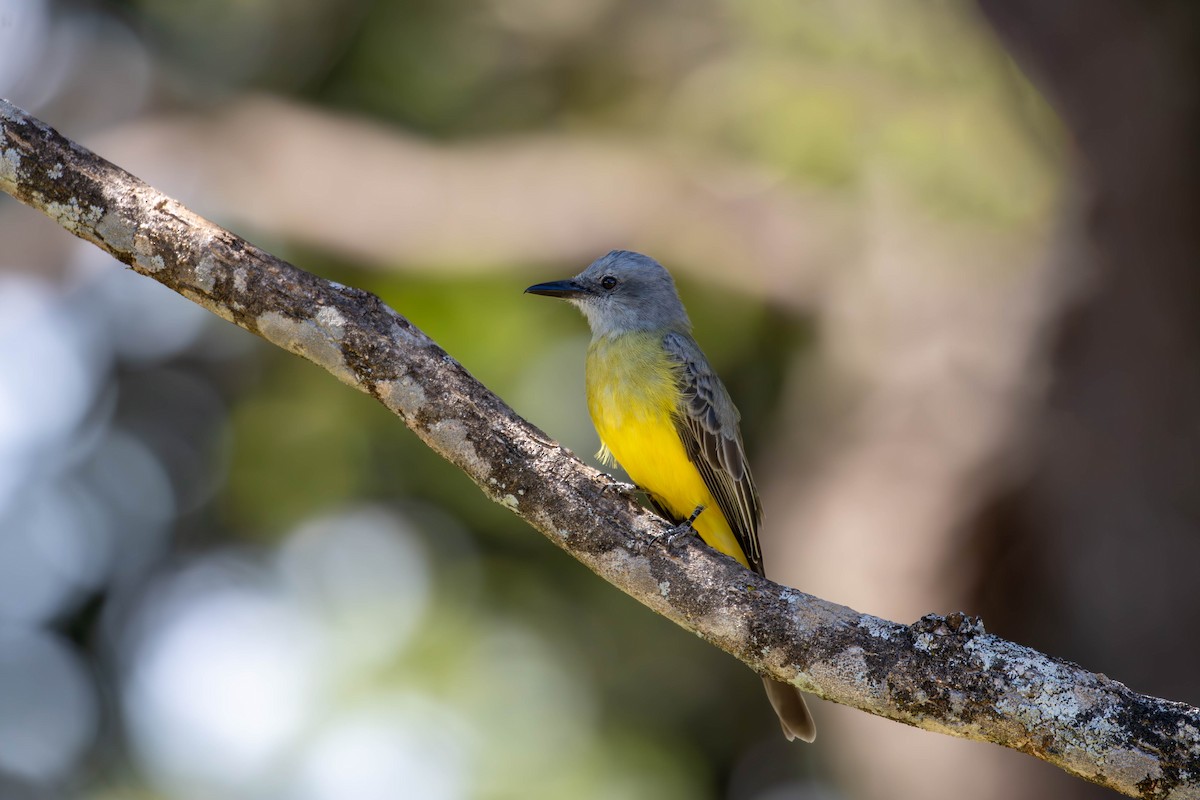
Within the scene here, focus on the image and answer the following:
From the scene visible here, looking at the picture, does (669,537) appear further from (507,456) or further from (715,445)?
(715,445)

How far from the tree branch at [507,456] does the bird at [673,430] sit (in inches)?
42.7

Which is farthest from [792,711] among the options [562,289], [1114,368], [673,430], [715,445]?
[1114,368]

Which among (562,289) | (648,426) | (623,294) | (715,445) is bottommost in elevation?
(648,426)

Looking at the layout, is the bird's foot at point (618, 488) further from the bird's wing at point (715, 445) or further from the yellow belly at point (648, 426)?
the bird's wing at point (715, 445)

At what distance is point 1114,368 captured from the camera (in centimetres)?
910

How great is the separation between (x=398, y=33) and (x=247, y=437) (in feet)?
15.0

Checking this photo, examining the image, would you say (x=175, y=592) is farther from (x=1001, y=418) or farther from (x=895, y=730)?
(x=1001, y=418)

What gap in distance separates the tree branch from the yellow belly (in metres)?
1.26

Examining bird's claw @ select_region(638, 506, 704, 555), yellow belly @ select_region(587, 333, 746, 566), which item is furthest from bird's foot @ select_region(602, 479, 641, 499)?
yellow belly @ select_region(587, 333, 746, 566)

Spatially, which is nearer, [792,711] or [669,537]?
[669,537]

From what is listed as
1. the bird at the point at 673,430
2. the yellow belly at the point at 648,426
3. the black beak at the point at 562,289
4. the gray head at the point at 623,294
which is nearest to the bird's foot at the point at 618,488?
the bird at the point at 673,430

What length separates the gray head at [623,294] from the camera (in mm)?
6008

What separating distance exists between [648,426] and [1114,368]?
531cm

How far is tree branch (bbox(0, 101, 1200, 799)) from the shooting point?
363 cm
